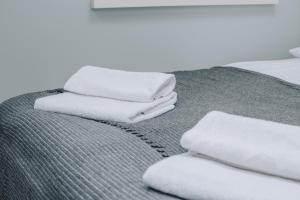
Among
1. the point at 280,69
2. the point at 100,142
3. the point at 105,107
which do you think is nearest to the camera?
the point at 100,142

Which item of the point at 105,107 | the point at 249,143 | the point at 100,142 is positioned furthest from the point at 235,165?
the point at 105,107

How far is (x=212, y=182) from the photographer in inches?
29.7

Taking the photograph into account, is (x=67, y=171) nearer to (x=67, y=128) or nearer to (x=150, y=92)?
(x=67, y=128)

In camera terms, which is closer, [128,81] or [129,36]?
[128,81]

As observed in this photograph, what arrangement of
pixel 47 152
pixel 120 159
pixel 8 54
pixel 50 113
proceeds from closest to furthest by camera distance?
pixel 120 159 < pixel 47 152 < pixel 50 113 < pixel 8 54

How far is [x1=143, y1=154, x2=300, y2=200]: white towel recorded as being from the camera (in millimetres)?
719

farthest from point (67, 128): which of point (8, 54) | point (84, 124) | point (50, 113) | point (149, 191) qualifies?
point (8, 54)

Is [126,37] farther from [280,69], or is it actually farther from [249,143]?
[249,143]

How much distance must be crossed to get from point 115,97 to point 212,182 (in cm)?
66

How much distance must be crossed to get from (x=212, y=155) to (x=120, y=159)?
0.73ft

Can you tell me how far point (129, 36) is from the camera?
2.51m

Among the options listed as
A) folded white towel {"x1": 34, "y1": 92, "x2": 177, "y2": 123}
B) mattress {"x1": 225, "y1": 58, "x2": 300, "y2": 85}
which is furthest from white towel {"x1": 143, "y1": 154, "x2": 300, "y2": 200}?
mattress {"x1": 225, "y1": 58, "x2": 300, "y2": 85}

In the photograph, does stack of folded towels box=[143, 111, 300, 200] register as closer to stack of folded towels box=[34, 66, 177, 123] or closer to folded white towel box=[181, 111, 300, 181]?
folded white towel box=[181, 111, 300, 181]

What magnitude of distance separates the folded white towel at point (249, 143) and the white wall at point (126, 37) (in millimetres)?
1518
